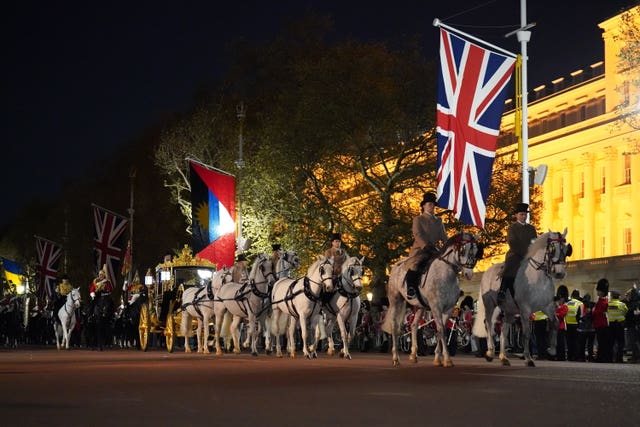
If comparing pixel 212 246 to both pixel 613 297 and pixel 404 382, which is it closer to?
pixel 613 297

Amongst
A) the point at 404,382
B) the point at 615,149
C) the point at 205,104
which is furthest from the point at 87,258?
the point at 404,382

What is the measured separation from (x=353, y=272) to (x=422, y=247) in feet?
19.2

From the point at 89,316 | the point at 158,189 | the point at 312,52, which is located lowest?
the point at 89,316

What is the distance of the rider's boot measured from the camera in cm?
2250

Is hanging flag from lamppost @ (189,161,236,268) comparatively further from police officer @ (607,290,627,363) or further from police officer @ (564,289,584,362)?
police officer @ (607,290,627,363)

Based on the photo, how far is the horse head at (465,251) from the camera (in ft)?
70.0

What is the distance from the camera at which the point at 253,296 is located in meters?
33.0

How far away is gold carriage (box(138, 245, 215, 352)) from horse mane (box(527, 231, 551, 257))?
17.7 m

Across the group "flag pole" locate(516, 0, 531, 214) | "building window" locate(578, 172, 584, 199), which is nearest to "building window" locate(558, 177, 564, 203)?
"building window" locate(578, 172, 584, 199)

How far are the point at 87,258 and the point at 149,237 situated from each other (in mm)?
13303

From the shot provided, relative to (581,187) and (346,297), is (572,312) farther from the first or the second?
(581,187)

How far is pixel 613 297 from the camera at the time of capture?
1157 inches

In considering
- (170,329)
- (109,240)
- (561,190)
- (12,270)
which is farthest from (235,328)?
(561,190)

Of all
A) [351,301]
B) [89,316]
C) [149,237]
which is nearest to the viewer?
[351,301]
